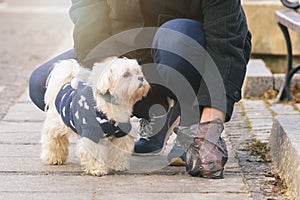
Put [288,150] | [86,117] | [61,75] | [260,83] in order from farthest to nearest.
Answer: [260,83], [61,75], [86,117], [288,150]

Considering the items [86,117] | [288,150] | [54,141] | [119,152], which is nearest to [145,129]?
[119,152]

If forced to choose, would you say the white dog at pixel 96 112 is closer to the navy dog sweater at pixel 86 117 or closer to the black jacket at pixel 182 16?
the navy dog sweater at pixel 86 117

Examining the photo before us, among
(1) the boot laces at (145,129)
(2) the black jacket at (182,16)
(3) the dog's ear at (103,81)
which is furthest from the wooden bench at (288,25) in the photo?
(3) the dog's ear at (103,81)

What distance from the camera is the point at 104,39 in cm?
420

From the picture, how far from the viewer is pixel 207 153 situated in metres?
3.98

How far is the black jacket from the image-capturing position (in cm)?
402

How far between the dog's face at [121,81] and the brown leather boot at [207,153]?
15.3 inches

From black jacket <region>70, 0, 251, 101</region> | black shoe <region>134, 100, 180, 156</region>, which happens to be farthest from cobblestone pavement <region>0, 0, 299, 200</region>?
black jacket <region>70, 0, 251, 101</region>

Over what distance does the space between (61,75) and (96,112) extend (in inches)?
15.4

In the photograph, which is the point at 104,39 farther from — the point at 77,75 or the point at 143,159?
the point at 143,159

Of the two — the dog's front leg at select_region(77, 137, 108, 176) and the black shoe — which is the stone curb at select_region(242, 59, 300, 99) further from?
the dog's front leg at select_region(77, 137, 108, 176)

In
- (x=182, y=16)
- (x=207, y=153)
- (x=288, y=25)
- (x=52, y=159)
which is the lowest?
(x=52, y=159)

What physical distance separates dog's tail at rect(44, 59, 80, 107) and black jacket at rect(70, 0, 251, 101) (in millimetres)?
68

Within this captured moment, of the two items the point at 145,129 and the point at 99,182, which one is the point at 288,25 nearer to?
the point at 145,129
